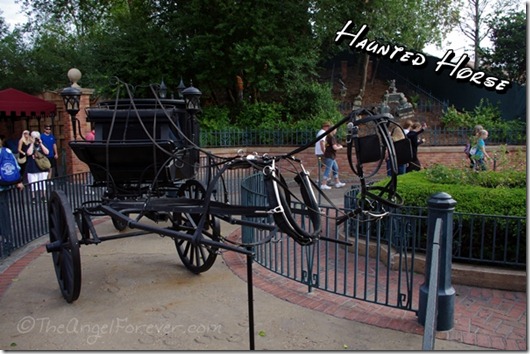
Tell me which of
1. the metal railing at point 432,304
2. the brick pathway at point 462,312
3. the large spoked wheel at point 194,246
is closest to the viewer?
the metal railing at point 432,304

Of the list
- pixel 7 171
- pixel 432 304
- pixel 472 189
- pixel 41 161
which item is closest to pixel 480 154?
pixel 472 189

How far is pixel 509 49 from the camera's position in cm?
2183

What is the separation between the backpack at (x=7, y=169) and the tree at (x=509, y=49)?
21.2 meters

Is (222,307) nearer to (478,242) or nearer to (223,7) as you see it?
(478,242)

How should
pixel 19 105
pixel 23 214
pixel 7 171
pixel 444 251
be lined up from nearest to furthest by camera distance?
pixel 444 251 < pixel 23 214 < pixel 7 171 < pixel 19 105

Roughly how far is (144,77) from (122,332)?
15.0m

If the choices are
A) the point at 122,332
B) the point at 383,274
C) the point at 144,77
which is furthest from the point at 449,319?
the point at 144,77

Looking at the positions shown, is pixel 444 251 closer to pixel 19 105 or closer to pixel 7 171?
pixel 7 171

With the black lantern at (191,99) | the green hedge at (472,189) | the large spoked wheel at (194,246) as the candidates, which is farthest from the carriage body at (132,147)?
the green hedge at (472,189)

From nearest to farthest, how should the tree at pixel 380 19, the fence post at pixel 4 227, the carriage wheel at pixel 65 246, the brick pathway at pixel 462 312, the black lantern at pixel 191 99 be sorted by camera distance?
the brick pathway at pixel 462 312 < the carriage wheel at pixel 65 246 < the black lantern at pixel 191 99 < the fence post at pixel 4 227 < the tree at pixel 380 19

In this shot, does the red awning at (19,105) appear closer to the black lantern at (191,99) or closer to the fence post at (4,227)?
the fence post at (4,227)

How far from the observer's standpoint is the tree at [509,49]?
21.6 metres

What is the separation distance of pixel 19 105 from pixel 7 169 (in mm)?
6784

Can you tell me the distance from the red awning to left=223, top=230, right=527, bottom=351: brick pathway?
11072 millimetres
